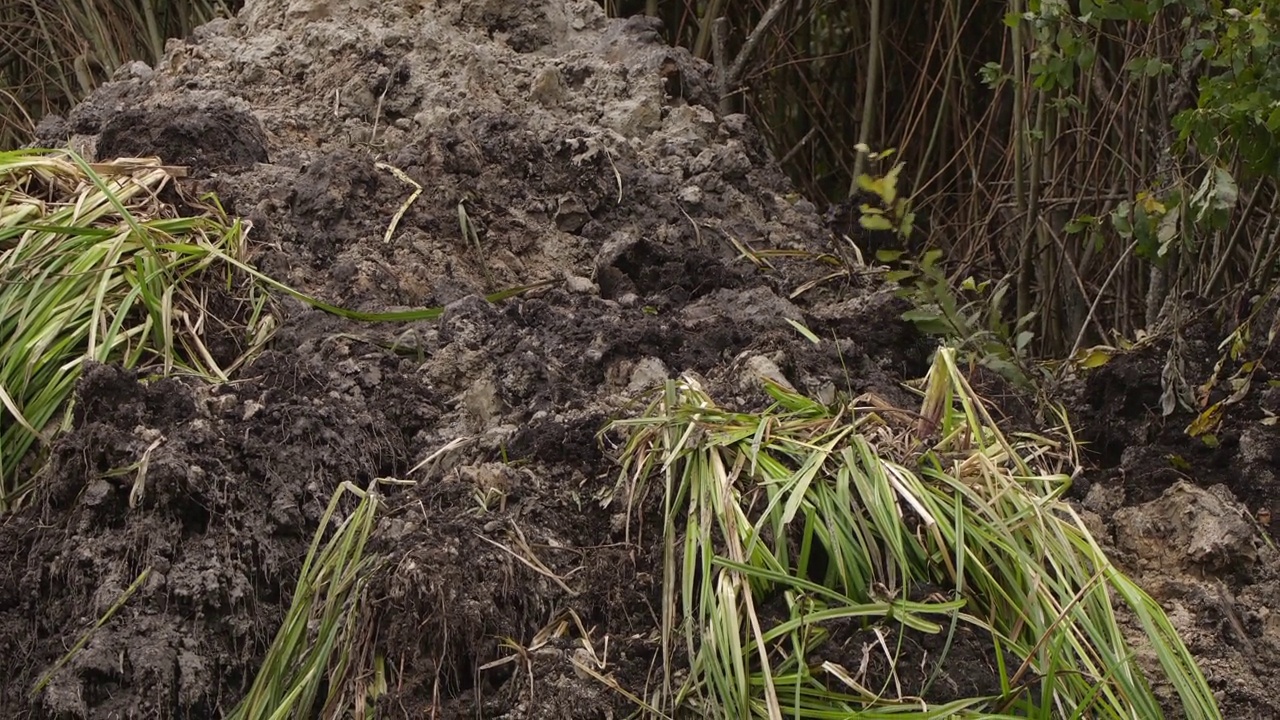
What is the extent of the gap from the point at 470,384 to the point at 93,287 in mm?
721

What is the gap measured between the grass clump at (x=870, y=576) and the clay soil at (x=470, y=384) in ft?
0.16

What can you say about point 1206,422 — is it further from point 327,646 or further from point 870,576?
point 327,646

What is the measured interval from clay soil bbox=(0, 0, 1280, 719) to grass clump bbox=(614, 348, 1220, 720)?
1.9 inches

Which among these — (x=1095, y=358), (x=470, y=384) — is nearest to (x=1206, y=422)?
(x=1095, y=358)

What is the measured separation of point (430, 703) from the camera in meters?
1.76

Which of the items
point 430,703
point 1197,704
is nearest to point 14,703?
point 430,703

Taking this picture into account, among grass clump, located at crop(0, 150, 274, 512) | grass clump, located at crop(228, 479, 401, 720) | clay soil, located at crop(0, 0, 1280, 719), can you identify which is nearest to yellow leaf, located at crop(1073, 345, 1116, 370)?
clay soil, located at crop(0, 0, 1280, 719)

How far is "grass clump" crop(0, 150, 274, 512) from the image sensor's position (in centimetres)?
221

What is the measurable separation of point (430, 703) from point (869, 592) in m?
0.61

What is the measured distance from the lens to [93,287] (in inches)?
93.4

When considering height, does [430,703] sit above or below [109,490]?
below

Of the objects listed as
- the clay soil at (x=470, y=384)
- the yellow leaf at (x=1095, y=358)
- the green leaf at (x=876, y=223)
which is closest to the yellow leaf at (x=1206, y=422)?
the clay soil at (x=470, y=384)

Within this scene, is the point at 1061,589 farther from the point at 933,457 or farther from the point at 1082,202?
the point at 1082,202

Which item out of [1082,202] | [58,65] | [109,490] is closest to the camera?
[109,490]
